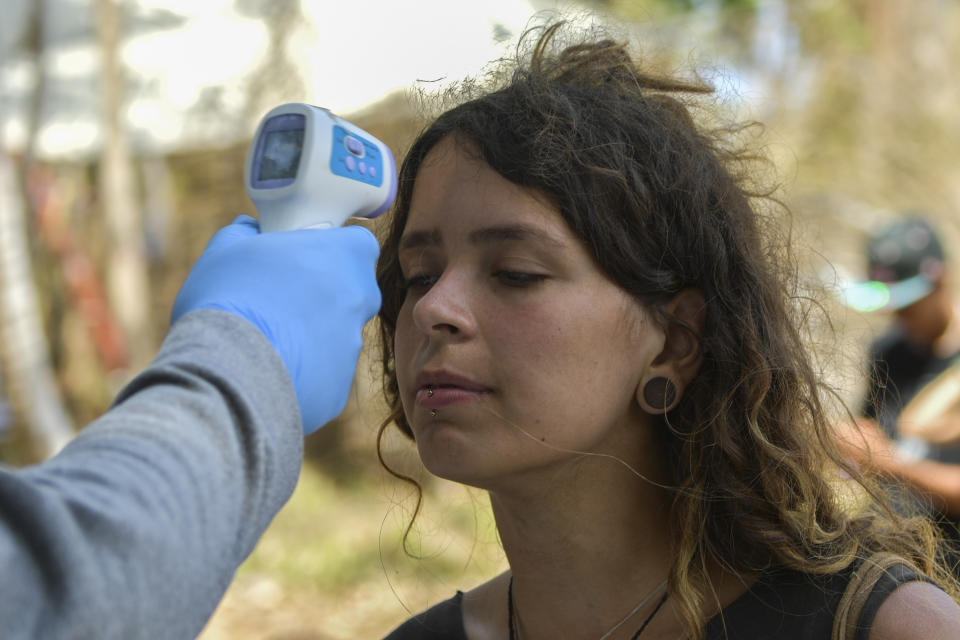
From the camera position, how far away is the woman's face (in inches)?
57.4

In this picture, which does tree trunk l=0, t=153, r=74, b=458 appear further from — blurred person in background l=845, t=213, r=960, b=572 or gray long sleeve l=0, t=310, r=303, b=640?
gray long sleeve l=0, t=310, r=303, b=640

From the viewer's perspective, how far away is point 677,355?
63.6 inches

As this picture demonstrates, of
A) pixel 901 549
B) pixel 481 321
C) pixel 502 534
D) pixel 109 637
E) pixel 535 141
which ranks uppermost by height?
pixel 535 141

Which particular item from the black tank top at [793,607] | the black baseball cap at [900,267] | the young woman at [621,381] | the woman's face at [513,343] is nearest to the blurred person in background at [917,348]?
the black baseball cap at [900,267]

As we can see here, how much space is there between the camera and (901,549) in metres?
1.58

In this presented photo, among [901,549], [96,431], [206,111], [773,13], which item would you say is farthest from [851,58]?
[96,431]

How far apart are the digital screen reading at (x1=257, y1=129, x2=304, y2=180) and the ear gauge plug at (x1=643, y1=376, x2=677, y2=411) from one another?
69 cm

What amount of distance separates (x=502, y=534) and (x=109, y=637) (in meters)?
0.99

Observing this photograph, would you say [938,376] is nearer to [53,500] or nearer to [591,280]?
[591,280]

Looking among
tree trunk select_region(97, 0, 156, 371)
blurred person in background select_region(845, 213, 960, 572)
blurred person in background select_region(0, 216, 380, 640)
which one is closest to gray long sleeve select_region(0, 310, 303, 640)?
blurred person in background select_region(0, 216, 380, 640)

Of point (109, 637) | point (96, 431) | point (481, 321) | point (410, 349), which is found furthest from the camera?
point (410, 349)

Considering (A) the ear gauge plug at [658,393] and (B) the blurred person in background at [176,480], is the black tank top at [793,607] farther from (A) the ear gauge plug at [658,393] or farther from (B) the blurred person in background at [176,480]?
(B) the blurred person in background at [176,480]

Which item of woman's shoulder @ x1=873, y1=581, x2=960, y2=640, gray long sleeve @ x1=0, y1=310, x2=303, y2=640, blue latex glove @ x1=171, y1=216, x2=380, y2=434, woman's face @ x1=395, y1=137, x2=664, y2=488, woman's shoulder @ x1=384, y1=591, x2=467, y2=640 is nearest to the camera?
gray long sleeve @ x1=0, y1=310, x2=303, y2=640

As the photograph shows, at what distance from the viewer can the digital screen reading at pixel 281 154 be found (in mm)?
1369
